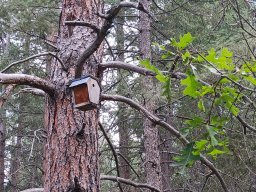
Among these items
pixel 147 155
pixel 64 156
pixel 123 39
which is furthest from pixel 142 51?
pixel 64 156

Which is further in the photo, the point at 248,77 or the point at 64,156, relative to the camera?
the point at 64,156

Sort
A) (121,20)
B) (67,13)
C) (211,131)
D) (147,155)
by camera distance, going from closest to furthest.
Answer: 1. (211,131)
2. (67,13)
3. (147,155)
4. (121,20)

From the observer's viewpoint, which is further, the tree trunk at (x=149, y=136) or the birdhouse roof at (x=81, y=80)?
the tree trunk at (x=149, y=136)

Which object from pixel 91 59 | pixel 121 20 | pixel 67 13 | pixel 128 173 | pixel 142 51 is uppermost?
pixel 121 20

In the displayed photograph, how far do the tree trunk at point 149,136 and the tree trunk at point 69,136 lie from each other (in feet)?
10.2

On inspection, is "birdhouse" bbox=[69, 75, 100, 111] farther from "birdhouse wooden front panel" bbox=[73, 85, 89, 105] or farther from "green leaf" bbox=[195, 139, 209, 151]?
"green leaf" bbox=[195, 139, 209, 151]

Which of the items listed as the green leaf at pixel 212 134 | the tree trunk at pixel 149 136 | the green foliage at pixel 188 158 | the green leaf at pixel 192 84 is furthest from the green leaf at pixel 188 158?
the tree trunk at pixel 149 136

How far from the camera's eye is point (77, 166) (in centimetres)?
276

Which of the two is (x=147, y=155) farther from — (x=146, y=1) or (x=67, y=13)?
(x=67, y=13)

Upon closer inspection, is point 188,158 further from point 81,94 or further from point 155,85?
point 155,85

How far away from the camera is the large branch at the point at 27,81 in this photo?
8.01ft

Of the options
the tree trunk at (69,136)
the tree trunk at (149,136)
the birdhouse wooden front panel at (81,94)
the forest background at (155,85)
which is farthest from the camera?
the tree trunk at (149,136)

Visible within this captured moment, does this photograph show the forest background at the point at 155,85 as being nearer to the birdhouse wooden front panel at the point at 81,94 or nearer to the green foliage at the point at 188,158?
the birdhouse wooden front panel at the point at 81,94

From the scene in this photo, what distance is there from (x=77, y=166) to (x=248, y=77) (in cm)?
164
